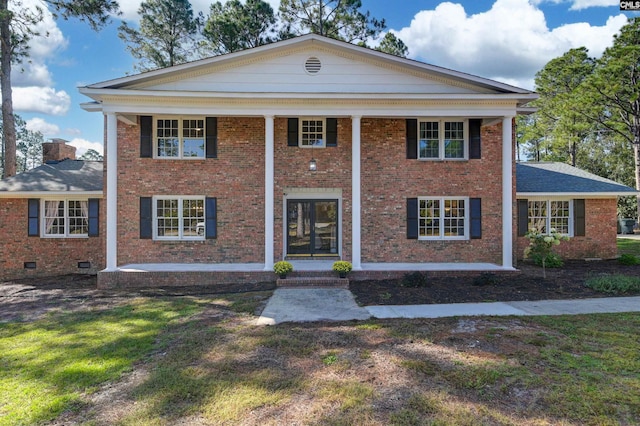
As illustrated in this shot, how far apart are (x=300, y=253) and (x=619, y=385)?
8.49m

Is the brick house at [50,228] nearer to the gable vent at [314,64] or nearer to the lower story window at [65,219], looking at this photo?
the lower story window at [65,219]

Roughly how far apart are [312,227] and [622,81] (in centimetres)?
2281

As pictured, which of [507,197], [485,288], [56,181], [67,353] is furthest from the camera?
[56,181]

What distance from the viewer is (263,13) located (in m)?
21.1

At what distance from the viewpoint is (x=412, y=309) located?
7.02 meters

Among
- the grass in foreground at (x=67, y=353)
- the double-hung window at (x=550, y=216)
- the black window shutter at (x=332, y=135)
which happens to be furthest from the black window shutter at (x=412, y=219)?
the grass in foreground at (x=67, y=353)

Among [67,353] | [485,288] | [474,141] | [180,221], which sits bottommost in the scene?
[67,353]

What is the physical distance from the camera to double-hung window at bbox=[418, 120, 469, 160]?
11.1 metres

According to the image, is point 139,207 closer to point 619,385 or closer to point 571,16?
point 619,385

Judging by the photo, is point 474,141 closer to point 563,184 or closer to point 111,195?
point 563,184

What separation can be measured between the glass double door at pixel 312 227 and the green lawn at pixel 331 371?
506 centimetres

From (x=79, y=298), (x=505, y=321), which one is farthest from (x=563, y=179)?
(x=79, y=298)

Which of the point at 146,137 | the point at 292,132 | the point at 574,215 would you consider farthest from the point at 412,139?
the point at 146,137

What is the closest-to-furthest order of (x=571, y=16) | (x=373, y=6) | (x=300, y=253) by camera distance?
(x=300, y=253), (x=571, y=16), (x=373, y=6)
